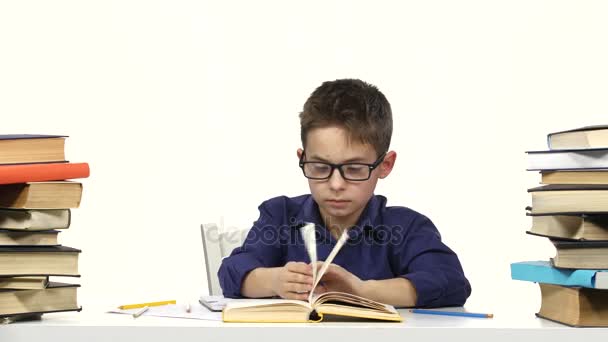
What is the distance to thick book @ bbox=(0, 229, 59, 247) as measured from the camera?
1.93 metres

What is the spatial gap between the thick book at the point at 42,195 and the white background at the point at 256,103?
8.17ft

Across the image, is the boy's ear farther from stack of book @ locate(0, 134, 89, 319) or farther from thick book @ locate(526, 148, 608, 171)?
stack of book @ locate(0, 134, 89, 319)

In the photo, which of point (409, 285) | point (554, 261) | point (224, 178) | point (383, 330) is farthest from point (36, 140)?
point (224, 178)

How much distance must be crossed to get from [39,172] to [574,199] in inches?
43.3

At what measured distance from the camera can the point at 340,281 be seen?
2229 mm

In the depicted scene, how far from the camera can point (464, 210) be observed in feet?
14.7

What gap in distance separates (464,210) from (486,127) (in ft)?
1.35

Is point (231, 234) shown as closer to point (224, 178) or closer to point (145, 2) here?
point (224, 178)

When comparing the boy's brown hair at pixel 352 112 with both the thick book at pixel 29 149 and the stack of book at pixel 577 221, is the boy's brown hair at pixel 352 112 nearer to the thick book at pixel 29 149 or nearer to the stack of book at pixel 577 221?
the stack of book at pixel 577 221

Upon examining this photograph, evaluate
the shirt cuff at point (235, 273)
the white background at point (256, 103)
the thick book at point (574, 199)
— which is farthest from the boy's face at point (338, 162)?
the white background at point (256, 103)

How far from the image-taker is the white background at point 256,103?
14.6 ft

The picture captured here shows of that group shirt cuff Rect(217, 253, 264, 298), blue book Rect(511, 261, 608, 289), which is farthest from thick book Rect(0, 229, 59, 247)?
blue book Rect(511, 261, 608, 289)

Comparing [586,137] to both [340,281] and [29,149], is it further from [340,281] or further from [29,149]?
[29,149]

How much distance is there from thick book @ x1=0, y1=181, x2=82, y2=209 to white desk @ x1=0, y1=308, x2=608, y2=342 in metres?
0.25
